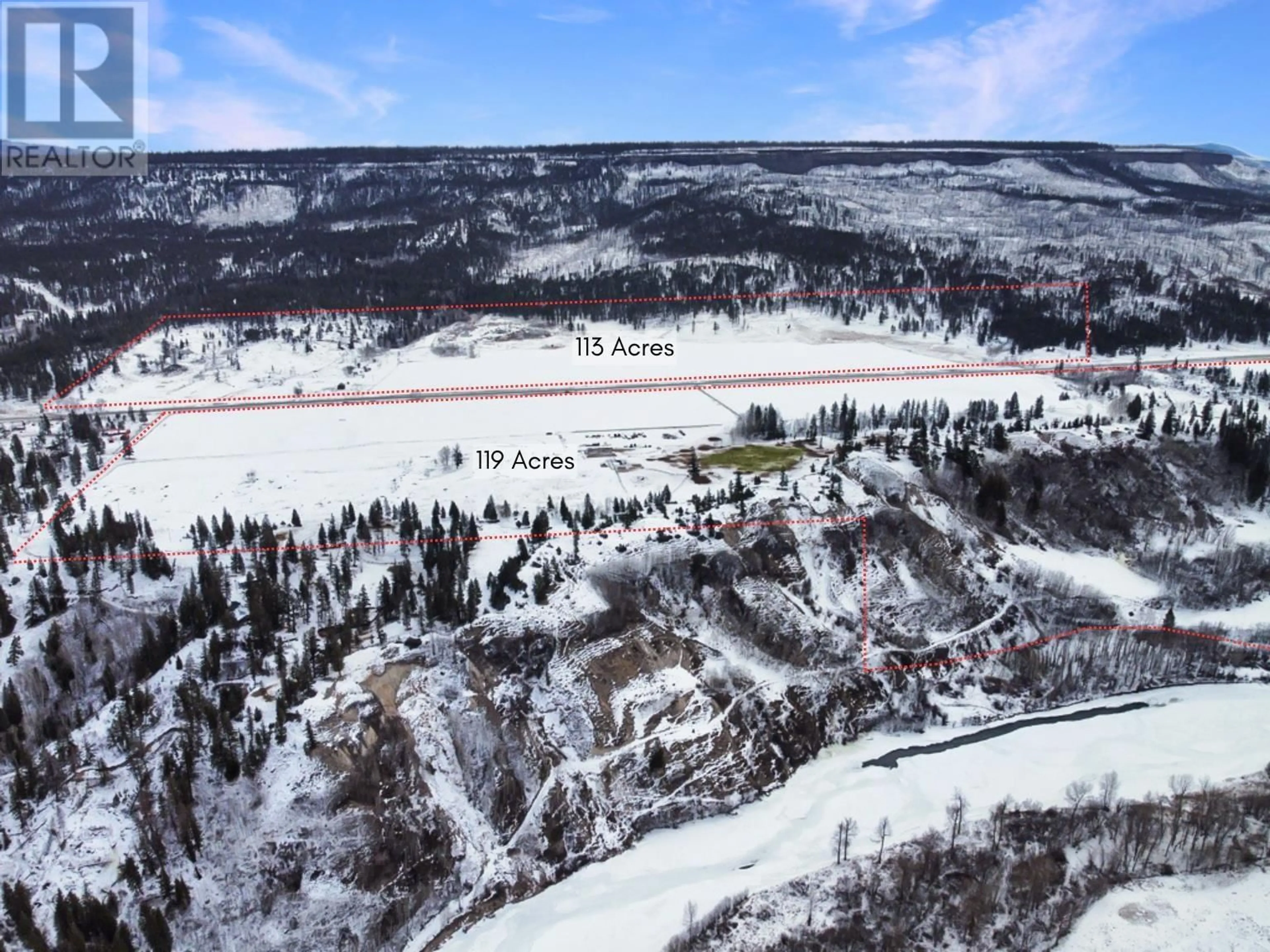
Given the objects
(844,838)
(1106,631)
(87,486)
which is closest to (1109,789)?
(844,838)

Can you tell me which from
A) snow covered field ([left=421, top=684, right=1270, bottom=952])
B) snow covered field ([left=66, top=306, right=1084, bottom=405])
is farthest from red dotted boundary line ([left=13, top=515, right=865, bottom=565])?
snow covered field ([left=66, top=306, right=1084, bottom=405])

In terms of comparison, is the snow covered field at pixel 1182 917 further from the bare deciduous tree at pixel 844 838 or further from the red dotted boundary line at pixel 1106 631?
the red dotted boundary line at pixel 1106 631

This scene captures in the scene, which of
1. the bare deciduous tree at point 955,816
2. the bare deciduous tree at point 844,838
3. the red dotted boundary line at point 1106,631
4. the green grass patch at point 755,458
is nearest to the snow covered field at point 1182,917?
the bare deciduous tree at point 955,816

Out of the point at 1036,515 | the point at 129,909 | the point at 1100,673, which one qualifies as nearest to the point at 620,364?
the point at 1036,515

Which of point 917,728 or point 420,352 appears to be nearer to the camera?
point 917,728

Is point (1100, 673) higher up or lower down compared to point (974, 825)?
higher up

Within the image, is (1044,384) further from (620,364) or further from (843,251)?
(843,251)

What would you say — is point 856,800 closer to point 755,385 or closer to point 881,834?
point 881,834

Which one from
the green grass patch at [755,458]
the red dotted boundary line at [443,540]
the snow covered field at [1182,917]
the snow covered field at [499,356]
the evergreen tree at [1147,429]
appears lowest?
the snow covered field at [1182,917]
